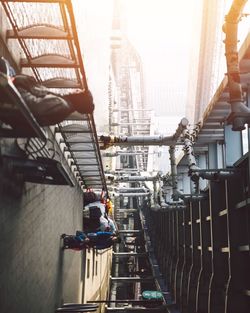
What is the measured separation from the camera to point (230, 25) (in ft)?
19.5

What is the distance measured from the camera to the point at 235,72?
567 cm

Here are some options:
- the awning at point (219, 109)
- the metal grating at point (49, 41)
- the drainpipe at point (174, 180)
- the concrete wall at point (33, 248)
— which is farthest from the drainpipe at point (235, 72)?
the drainpipe at point (174, 180)

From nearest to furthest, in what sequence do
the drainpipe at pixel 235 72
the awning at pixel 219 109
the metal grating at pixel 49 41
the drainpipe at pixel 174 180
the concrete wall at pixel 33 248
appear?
the metal grating at pixel 49 41
the concrete wall at pixel 33 248
the drainpipe at pixel 235 72
the awning at pixel 219 109
the drainpipe at pixel 174 180

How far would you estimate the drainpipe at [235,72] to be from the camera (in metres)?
5.68

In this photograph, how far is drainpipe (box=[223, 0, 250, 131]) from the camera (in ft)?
18.6

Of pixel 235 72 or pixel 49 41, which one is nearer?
pixel 49 41

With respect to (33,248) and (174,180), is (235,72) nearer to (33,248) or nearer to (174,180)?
(33,248)

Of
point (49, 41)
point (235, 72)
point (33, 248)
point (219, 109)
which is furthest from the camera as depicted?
point (219, 109)

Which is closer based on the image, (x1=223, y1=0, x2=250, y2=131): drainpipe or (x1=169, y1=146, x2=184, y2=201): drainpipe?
(x1=223, y1=0, x2=250, y2=131): drainpipe

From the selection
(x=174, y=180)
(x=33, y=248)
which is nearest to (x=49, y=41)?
(x=33, y=248)

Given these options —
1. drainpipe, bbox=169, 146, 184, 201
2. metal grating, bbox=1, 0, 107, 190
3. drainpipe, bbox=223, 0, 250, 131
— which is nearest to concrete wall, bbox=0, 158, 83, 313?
metal grating, bbox=1, 0, 107, 190

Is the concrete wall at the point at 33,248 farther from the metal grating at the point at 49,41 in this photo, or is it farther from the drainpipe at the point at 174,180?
the drainpipe at the point at 174,180

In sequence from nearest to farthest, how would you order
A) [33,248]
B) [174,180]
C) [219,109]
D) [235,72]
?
[235,72] → [33,248] → [219,109] → [174,180]

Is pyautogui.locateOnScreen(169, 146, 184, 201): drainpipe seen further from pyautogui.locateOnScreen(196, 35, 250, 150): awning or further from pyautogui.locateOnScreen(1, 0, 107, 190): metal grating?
pyautogui.locateOnScreen(1, 0, 107, 190): metal grating
